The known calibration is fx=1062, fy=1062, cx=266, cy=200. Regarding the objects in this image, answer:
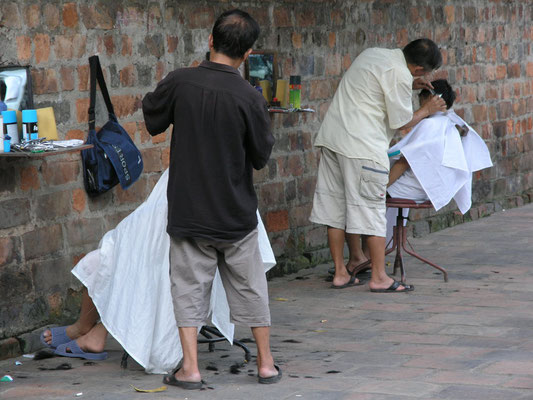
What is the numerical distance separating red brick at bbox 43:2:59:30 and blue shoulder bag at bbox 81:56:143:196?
332 millimetres

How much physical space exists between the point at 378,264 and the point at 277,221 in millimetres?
1075

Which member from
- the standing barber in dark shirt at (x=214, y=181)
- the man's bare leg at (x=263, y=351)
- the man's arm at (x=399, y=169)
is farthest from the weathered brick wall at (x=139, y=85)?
the man's bare leg at (x=263, y=351)

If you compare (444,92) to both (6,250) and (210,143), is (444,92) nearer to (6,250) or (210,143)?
(210,143)

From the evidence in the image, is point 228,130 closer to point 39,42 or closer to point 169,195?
point 169,195

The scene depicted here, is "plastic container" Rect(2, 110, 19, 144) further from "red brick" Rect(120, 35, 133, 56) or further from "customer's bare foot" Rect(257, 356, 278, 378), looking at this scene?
"customer's bare foot" Rect(257, 356, 278, 378)

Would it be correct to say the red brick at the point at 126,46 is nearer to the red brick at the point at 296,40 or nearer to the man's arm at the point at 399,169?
the red brick at the point at 296,40

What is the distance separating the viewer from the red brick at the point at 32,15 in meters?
5.47

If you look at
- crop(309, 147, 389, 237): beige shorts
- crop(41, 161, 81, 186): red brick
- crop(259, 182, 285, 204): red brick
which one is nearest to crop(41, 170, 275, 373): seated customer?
crop(41, 161, 81, 186): red brick

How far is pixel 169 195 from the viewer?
4.57 meters

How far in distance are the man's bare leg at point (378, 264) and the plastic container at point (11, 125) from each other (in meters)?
2.52

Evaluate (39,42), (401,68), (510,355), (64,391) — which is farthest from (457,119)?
(64,391)

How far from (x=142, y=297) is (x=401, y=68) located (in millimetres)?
2566

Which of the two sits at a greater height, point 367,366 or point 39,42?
point 39,42

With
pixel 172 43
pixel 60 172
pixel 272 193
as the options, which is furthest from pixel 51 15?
pixel 272 193
